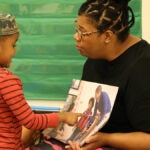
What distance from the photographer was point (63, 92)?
1.77 meters

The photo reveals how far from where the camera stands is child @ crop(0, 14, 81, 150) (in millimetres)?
993

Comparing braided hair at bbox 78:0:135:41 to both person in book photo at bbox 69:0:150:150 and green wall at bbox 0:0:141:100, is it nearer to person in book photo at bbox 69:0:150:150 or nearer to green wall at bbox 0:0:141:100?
person in book photo at bbox 69:0:150:150

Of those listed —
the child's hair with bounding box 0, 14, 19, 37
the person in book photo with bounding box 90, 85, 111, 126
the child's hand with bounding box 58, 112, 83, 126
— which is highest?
the child's hair with bounding box 0, 14, 19, 37

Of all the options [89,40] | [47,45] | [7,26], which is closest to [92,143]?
[89,40]

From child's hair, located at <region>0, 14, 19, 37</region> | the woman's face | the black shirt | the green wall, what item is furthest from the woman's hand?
the green wall

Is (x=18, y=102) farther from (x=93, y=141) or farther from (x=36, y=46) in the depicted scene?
(x=36, y=46)

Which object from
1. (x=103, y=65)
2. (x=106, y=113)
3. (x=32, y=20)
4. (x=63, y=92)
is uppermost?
(x=32, y=20)

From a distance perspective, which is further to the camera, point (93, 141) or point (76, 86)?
point (76, 86)

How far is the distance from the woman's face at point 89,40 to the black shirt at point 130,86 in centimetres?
8

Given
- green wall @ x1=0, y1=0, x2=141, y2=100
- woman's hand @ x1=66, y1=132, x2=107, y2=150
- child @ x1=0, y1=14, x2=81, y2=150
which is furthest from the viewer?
green wall @ x1=0, y1=0, x2=141, y2=100

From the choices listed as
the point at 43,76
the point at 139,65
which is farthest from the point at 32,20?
the point at 139,65

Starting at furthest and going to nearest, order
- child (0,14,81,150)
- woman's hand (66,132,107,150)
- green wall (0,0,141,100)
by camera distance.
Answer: green wall (0,0,141,100) → woman's hand (66,132,107,150) → child (0,14,81,150)

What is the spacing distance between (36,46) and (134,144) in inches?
33.4

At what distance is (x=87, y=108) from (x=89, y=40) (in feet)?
0.86
